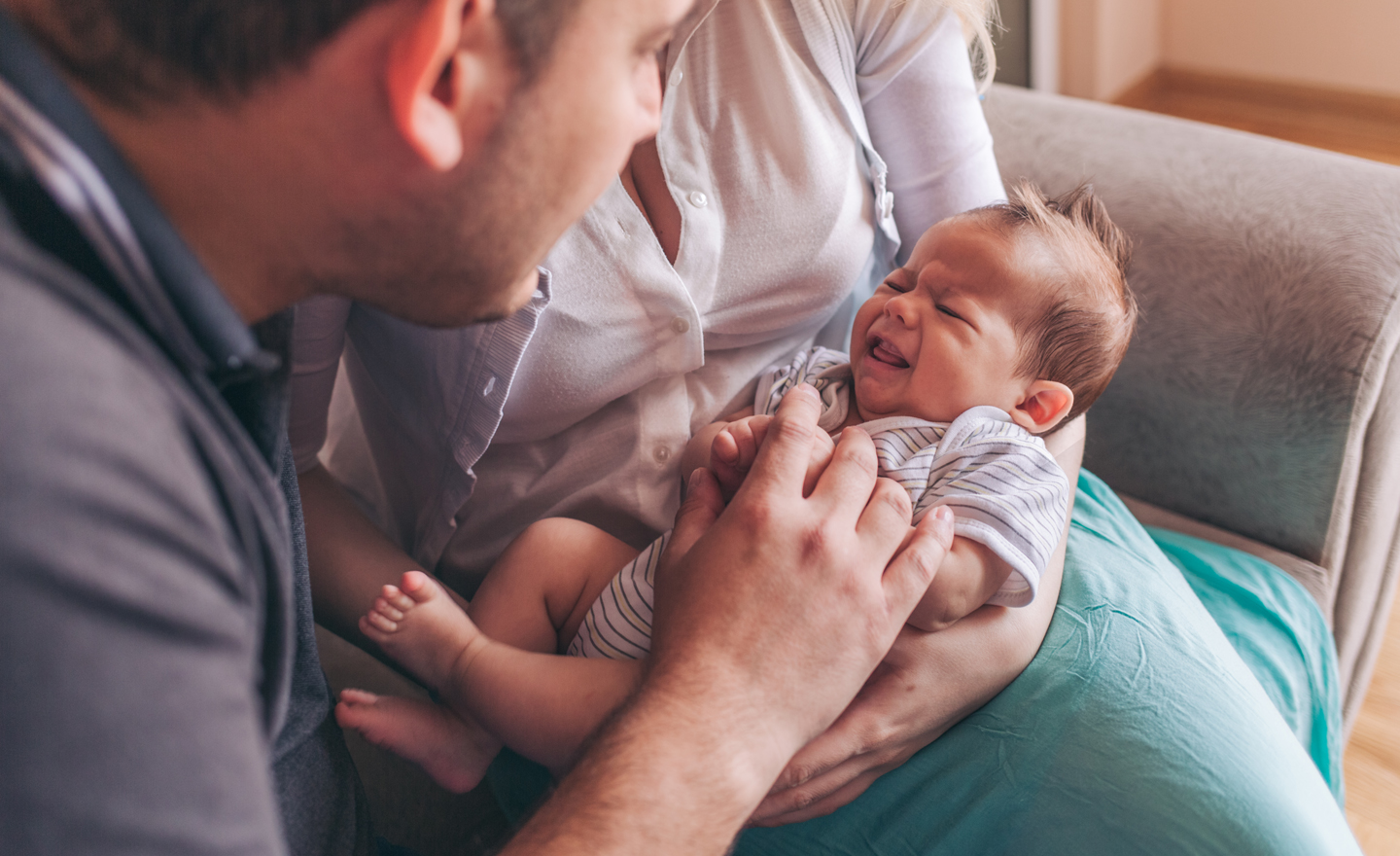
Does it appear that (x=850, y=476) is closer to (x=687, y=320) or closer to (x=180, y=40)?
(x=687, y=320)

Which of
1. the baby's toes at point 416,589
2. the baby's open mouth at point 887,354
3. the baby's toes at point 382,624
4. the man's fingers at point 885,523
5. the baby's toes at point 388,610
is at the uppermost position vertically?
the baby's open mouth at point 887,354

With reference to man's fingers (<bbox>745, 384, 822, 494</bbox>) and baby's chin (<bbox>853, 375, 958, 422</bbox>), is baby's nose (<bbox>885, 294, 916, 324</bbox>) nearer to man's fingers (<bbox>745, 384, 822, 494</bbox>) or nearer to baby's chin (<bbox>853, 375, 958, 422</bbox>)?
baby's chin (<bbox>853, 375, 958, 422</bbox>)

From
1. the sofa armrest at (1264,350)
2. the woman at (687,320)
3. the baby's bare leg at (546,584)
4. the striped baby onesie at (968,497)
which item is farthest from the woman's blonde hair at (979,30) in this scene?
the baby's bare leg at (546,584)

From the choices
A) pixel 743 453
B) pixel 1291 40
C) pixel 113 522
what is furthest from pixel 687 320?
pixel 1291 40

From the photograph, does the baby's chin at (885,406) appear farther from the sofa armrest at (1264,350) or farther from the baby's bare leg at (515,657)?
the sofa armrest at (1264,350)

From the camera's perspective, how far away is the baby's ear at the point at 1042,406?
993 mm

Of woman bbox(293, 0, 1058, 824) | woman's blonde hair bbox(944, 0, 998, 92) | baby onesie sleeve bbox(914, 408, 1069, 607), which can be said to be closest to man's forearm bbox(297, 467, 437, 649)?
woman bbox(293, 0, 1058, 824)

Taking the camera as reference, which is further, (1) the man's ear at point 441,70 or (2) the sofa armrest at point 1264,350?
(2) the sofa armrest at point 1264,350

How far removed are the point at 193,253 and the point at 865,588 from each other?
51cm

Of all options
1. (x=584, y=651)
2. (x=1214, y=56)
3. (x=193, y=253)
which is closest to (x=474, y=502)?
(x=584, y=651)

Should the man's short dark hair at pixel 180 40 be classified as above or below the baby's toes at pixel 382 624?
above

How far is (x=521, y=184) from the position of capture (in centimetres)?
56

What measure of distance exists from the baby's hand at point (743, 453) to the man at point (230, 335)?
0.56 ft

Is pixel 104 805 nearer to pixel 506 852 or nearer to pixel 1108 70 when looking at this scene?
pixel 506 852
